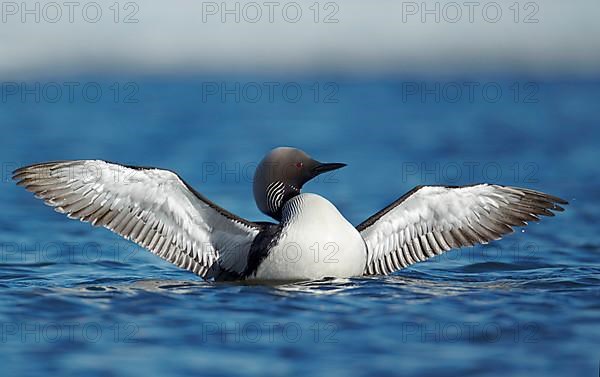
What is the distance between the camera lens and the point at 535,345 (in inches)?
255

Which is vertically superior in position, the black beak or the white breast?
the black beak

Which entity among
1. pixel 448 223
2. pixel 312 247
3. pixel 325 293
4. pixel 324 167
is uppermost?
pixel 324 167

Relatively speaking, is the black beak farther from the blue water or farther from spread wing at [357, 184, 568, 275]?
the blue water

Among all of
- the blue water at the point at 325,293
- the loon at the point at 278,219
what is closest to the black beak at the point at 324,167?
the loon at the point at 278,219

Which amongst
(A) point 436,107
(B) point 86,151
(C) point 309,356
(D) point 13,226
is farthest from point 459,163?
(A) point 436,107

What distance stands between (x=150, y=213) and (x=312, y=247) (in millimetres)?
1417

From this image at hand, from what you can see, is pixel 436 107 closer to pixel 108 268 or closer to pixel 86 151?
pixel 86 151

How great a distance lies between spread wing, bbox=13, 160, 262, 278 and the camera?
8.46 metres

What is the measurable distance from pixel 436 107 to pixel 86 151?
16.0 meters

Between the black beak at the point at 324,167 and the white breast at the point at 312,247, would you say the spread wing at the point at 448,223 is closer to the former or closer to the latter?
the black beak at the point at 324,167

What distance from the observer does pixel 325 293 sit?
7750 millimetres

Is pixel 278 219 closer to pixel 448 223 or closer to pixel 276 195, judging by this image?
pixel 276 195

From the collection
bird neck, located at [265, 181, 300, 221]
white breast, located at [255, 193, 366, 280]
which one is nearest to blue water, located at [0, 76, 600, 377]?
white breast, located at [255, 193, 366, 280]

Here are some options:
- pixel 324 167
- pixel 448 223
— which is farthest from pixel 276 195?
pixel 448 223
